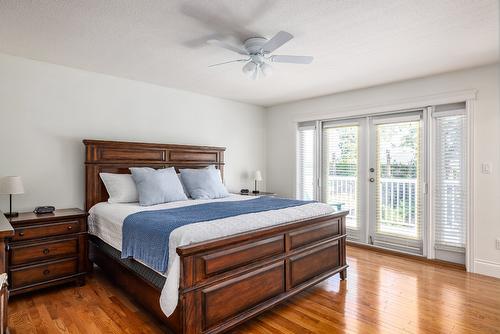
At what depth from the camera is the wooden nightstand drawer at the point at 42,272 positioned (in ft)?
8.75

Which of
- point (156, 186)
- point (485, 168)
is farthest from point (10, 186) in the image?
point (485, 168)

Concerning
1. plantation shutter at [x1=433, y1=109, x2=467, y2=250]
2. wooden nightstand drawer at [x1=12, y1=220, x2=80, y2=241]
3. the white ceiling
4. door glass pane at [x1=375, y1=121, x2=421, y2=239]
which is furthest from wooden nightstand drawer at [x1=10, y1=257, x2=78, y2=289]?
plantation shutter at [x1=433, y1=109, x2=467, y2=250]

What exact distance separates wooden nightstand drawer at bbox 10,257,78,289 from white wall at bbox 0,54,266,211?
763 millimetres

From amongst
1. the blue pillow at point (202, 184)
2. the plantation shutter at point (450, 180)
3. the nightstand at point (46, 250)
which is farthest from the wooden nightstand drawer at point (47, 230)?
the plantation shutter at point (450, 180)

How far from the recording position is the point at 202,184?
3863 mm

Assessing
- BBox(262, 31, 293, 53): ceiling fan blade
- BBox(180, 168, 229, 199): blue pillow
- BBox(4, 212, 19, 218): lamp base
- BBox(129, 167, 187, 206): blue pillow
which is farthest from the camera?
BBox(180, 168, 229, 199): blue pillow

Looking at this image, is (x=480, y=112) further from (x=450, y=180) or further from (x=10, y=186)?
(x=10, y=186)

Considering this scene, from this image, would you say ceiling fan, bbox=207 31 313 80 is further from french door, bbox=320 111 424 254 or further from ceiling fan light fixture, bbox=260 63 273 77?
french door, bbox=320 111 424 254

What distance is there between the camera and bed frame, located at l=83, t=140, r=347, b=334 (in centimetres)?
193

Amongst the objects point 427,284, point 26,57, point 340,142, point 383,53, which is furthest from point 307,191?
point 26,57

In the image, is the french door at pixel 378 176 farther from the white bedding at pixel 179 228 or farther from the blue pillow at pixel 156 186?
the blue pillow at pixel 156 186

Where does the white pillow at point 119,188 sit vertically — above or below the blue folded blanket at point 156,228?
above

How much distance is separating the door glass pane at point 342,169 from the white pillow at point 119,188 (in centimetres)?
308

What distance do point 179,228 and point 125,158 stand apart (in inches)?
83.1
